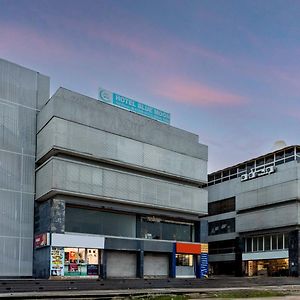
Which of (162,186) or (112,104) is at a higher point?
(112,104)

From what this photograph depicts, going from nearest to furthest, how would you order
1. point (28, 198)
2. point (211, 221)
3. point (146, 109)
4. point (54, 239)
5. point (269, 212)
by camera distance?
point (54, 239) → point (28, 198) → point (146, 109) → point (269, 212) → point (211, 221)

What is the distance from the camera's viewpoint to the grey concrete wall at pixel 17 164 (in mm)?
60469

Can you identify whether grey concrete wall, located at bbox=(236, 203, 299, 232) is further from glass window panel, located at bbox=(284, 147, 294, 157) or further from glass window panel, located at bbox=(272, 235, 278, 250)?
glass window panel, located at bbox=(284, 147, 294, 157)

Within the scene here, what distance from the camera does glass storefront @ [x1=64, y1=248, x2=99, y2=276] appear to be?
60.8m

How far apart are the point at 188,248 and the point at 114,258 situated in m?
12.6

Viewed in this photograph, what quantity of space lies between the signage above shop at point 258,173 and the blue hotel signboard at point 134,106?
72.4ft

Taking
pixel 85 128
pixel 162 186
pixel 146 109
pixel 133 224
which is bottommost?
pixel 133 224

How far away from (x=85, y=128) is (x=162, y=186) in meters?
14.4

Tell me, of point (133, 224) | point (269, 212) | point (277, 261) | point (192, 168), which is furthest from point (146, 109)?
point (277, 261)

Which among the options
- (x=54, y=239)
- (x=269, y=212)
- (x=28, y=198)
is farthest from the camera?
(x=269, y=212)

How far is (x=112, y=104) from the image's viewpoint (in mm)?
69125

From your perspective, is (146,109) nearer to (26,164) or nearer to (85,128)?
(85,128)

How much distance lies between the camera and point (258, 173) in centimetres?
8994

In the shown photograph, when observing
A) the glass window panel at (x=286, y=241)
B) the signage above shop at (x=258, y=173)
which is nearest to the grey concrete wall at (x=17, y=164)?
the signage above shop at (x=258, y=173)
